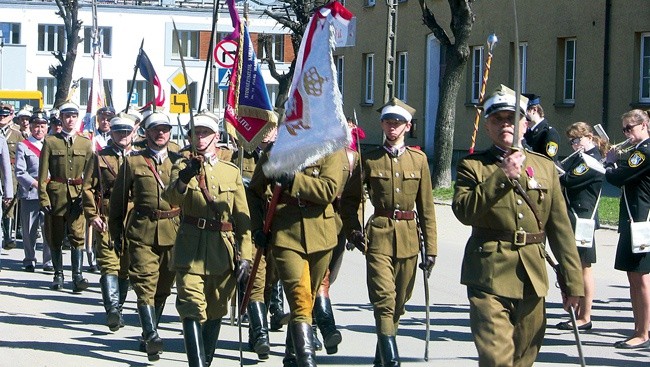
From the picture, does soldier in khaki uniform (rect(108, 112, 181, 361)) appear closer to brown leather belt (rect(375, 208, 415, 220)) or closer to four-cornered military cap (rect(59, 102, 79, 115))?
brown leather belt (rect(375, 208, 415, 220))

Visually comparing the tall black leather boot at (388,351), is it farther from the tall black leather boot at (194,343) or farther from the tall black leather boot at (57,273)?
the tall black leather boot at (57,273)

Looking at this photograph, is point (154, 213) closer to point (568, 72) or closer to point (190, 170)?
point (190, 170)

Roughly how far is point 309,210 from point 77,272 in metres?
5.99

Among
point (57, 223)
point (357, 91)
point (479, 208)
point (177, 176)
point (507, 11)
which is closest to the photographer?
point (479, 208)

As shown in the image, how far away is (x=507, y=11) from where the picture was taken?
34.8 meters

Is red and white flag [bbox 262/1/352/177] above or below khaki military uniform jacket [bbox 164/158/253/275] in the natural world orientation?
above

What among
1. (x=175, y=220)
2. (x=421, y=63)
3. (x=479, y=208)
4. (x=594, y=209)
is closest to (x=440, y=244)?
(x=594, y=209)

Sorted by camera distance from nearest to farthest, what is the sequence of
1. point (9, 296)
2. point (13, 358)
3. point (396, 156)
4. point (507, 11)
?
point (396, 156) → point (13, 358) → point (9, 296) → point (507, 11)

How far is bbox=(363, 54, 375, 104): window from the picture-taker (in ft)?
147

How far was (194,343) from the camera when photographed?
807cm

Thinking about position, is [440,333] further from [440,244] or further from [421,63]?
[421,63]

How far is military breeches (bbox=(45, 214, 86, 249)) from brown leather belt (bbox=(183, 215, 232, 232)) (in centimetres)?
561

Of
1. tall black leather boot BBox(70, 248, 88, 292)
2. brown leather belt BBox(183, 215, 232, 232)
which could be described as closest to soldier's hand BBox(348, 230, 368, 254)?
brown leather belt BBox(183, 215, 232, 232)

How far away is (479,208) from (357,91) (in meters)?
39.3
